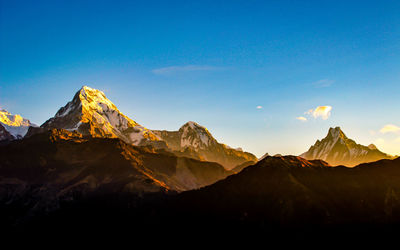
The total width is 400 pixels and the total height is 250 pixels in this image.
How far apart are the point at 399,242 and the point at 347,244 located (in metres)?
28.5

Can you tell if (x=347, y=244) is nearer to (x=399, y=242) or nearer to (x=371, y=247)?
(x=371, y=247)

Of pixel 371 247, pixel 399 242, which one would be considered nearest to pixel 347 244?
pixel 371 247

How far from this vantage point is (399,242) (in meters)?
193

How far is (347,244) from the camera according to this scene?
199875mm

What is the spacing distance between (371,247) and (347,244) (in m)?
13.0

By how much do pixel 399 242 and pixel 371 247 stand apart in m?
16.1

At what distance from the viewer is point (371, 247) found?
194 m
